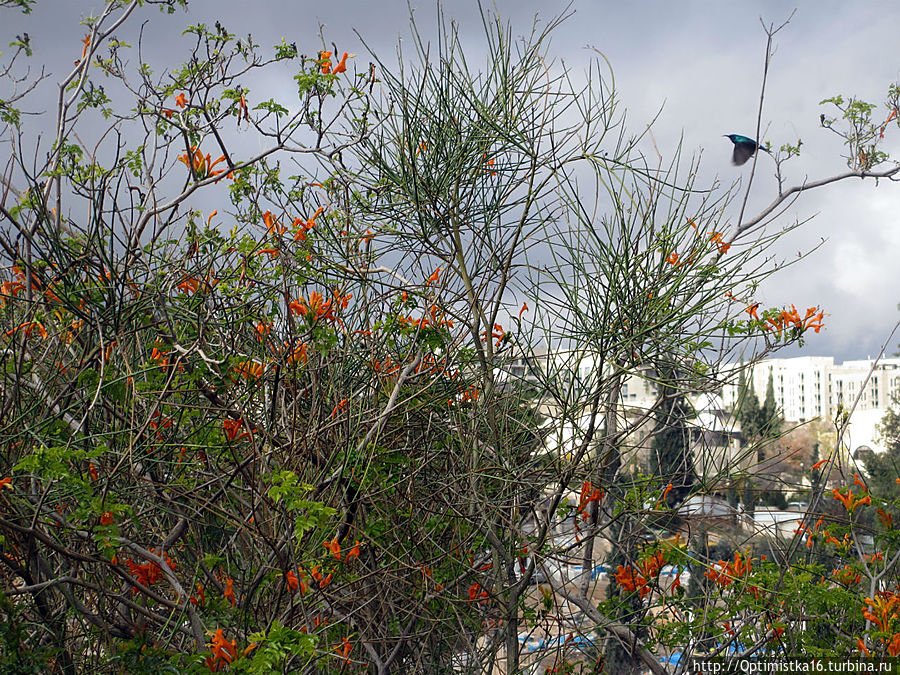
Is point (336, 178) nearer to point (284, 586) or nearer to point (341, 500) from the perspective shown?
point (341, 500)

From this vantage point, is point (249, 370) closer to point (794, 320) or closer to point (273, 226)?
point (273, 226)

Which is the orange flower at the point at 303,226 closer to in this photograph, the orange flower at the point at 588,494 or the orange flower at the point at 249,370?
the orange flower at the point at 249,370

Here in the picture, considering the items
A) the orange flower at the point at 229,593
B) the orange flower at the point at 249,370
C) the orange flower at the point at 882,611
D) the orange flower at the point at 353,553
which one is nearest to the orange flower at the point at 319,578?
the orange flower at the point at 353,553

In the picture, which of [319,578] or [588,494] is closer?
[319,578]

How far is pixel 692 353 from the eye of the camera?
6.66 feet

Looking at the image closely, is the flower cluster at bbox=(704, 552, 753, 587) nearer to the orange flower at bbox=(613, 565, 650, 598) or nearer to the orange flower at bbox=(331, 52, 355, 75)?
the orange flower at bbox=(613, 565, 650, 598)

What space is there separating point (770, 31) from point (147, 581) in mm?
4400

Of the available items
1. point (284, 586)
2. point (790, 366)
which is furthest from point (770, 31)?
point (790, 366)

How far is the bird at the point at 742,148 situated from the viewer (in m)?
3.93

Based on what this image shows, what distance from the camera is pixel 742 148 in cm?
400

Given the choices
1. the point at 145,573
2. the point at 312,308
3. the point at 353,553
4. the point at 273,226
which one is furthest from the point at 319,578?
the point at 273,226

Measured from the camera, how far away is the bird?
393cm

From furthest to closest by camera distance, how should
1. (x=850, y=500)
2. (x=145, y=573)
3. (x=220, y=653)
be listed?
1. (x=850, y=500)
2. (x=145, y=573)
3. (x=220, y=653)

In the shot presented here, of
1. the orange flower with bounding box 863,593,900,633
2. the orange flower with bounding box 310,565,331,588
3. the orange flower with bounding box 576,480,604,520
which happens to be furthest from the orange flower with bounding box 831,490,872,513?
the orange flower with bounding box 310,565,331,588
